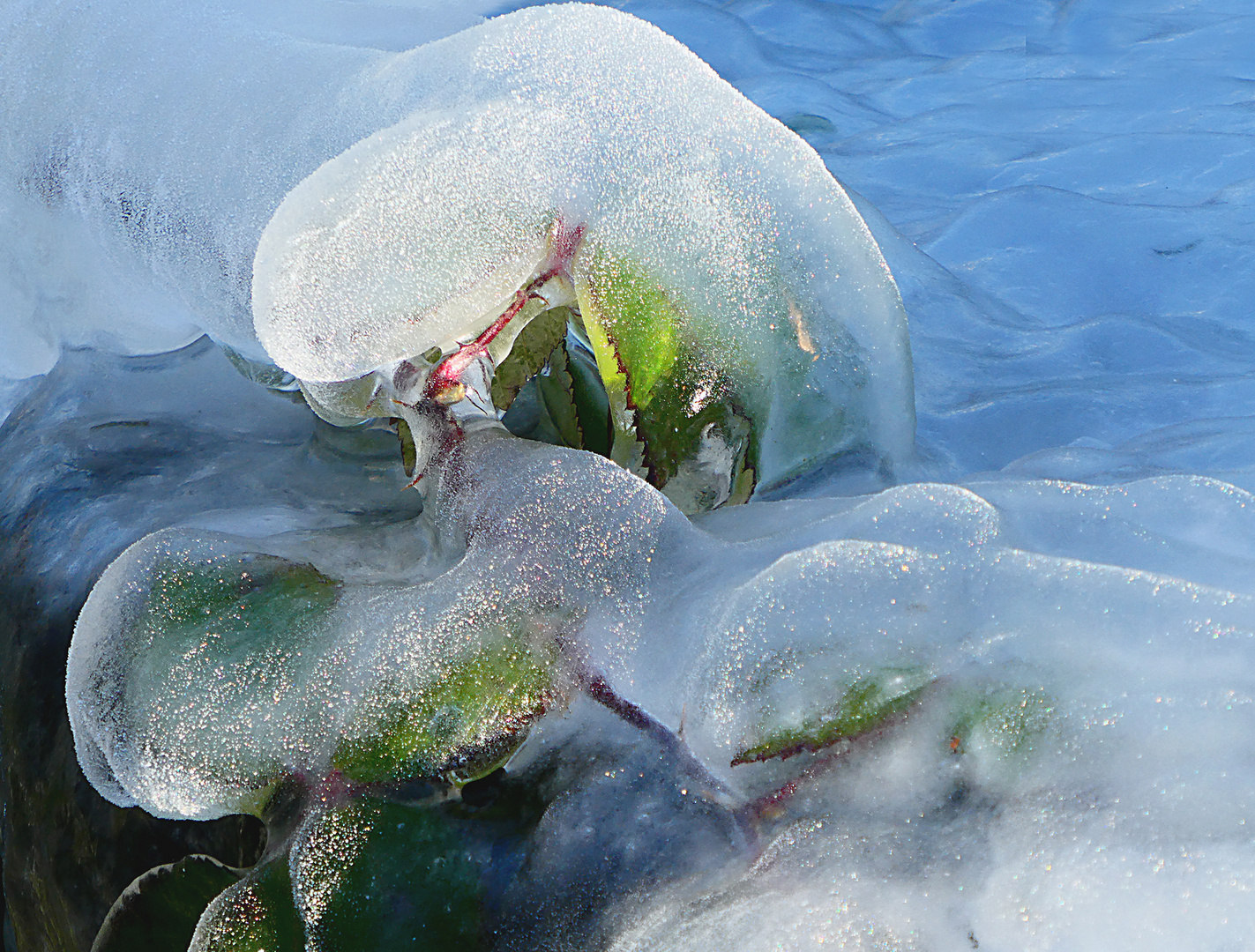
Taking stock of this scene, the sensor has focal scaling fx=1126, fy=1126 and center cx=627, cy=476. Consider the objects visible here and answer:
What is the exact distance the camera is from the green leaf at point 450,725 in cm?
83

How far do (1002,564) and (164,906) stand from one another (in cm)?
72

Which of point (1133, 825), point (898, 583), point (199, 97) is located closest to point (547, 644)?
point (898, 583)

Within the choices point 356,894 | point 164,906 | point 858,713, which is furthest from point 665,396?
point 164,906

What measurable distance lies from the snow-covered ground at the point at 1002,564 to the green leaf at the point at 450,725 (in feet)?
0.11

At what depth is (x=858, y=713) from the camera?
0.75 metres

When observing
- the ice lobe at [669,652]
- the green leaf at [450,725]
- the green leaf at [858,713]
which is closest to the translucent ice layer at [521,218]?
the ice lobe at [669,652]

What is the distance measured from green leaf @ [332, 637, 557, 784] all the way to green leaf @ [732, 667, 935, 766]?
19 centimetres

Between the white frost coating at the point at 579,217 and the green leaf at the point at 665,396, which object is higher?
the white frost coating at the point at 579,217

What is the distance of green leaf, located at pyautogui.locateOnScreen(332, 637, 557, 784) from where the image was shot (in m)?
0.83

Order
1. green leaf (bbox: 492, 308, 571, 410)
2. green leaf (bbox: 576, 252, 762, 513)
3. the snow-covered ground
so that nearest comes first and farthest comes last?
the snow-covered ground → green leaf (bbox: 576, 252, 762, 513) → green leaf (bbox: 492, 308, 571, 410)

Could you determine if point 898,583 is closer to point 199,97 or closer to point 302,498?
point 302,498

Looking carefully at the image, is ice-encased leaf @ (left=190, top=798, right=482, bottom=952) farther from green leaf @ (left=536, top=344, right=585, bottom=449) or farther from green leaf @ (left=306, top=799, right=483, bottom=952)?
green leaf @ (left=536, top=344, right=585, bottom=449)

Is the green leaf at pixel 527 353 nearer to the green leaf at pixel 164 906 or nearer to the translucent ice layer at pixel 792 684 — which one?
the translucent ice layer at pixel 792 684

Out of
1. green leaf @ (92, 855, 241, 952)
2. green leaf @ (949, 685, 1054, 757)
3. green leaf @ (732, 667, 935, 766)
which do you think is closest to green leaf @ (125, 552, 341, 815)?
green leaf @ (92, 855, 241, 952)
